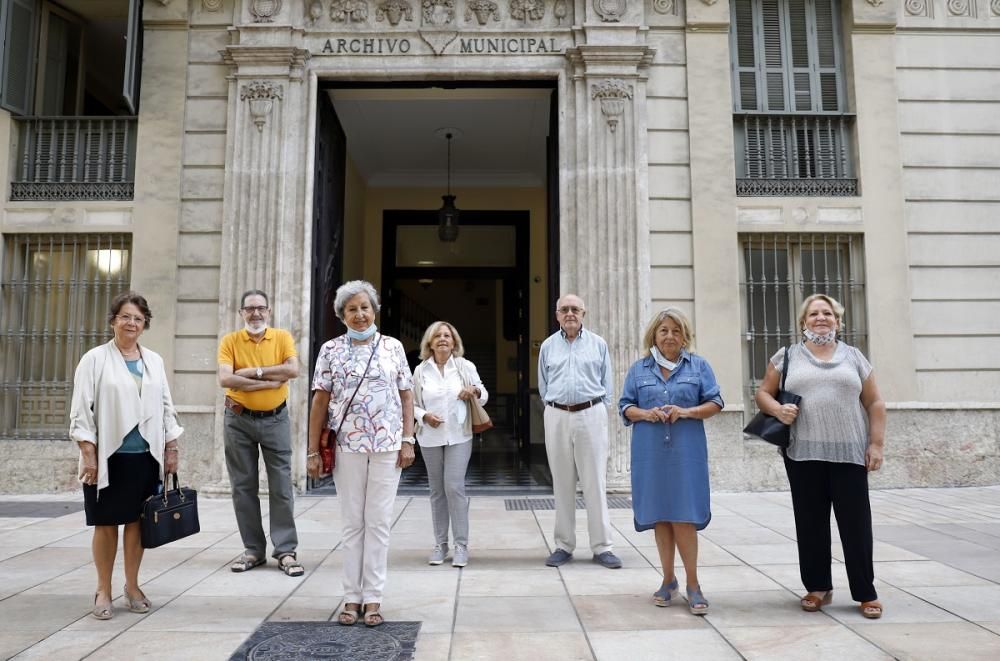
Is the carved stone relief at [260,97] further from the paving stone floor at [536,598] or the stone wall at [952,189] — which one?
the stone wall at [952,189]

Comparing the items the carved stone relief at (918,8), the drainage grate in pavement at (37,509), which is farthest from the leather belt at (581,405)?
the carved stone relief at (918,8)

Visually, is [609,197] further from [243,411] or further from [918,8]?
[243,411]

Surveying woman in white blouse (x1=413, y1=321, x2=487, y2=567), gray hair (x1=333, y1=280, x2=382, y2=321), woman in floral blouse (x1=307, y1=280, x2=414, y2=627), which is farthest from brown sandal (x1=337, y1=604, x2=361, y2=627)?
gray hair (x1=333, y1=280, x2=382, y2=321)

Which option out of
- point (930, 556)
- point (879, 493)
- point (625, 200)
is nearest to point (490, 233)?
point (625, 200)

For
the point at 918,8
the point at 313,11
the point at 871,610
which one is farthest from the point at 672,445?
the point at 918,8

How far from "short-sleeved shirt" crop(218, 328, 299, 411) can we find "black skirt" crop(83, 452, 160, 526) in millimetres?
1048

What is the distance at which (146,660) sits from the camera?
3.45 meters

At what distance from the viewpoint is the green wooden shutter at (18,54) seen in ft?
30.2

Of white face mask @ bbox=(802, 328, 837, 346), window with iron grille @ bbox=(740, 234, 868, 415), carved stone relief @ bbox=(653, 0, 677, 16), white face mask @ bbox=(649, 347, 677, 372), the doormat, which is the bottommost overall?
the doormat

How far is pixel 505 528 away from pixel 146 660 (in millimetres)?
3754

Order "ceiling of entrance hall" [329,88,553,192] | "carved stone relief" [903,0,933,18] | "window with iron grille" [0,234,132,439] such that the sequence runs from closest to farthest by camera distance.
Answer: "window with iron grille" [0,234,132,439] < "carved stone relief" [903,0,933,18] < "ceiling of entrance hall" [329,88,553,192]

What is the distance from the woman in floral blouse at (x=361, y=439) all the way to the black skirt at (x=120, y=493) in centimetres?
101

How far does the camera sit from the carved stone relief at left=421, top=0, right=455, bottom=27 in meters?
9.30

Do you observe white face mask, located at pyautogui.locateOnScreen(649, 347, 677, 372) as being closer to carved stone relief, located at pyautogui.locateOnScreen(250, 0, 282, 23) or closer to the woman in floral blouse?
the woman in floral blouse
